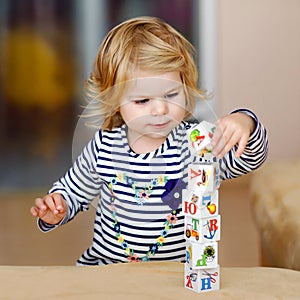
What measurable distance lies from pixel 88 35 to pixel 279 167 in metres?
1.65

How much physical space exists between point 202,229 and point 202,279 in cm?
7

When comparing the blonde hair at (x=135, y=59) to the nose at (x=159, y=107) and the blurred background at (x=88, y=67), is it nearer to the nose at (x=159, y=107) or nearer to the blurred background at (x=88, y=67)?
the nose at (x=159, y=107)

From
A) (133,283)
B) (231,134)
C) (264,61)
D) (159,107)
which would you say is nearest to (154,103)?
(159,107)

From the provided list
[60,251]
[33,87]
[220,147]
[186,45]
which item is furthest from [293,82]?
[220,147]

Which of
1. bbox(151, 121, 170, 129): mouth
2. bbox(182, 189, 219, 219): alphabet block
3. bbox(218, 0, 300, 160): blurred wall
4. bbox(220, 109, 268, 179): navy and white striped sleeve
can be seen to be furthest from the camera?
bbox(218, 0, 300, 160): blurred wall

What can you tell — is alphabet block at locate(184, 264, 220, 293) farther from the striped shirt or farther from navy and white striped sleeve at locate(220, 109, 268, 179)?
navy and white striped sleeve at locate(220, 109, 268, 179)

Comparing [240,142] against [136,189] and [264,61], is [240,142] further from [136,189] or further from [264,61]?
[264,61]

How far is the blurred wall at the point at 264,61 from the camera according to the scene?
3.44m

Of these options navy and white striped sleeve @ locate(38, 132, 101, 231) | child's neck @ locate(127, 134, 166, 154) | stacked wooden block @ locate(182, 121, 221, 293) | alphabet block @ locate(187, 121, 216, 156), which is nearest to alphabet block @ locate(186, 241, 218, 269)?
stacked wooden block @ locate(182, 121, 221, 293)

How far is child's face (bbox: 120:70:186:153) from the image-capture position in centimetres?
100

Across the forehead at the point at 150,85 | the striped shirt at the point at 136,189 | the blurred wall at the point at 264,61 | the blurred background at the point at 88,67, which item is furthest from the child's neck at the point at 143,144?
the blurred wall at the point at 264,61

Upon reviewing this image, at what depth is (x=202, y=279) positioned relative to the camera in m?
0.96

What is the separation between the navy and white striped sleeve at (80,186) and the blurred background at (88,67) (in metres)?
1.82

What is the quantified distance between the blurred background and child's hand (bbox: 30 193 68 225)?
186 cm
